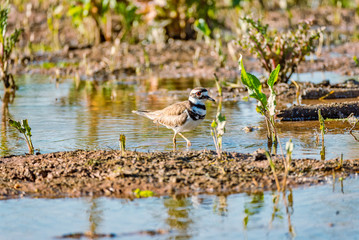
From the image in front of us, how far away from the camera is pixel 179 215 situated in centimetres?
477

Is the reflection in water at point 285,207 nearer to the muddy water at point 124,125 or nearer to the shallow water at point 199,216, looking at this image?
the shallow water at point 199,216

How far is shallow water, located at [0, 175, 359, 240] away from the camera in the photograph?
4395 millimetres

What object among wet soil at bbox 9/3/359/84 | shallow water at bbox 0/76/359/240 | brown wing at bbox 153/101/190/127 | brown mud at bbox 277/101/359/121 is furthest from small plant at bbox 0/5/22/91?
brown mud at bbox 277/101/359/121

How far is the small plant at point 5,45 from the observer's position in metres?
11.2

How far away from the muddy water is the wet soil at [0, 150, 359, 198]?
0.77 m

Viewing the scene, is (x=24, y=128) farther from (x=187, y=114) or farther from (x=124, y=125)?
(x=124, y=125)

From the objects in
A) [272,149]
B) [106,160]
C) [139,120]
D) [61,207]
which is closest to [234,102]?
[139,120]

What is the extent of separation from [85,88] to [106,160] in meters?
6.88

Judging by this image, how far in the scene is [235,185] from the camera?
17.7ft

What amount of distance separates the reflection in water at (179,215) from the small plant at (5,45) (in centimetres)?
704

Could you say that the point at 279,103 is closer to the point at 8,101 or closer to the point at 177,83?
the point at 177,83

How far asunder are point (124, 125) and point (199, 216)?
4007 mm

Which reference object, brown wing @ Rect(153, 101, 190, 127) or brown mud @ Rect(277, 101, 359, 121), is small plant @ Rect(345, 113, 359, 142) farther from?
brown wing @ Rect(153, 101, 190, 127)

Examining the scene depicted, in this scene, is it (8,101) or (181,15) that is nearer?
(8,101)
